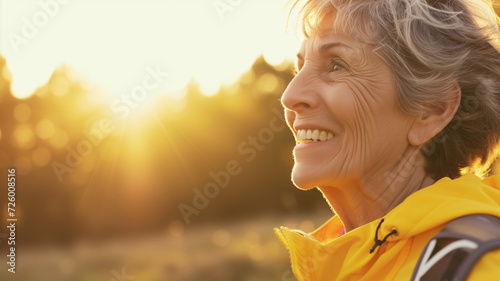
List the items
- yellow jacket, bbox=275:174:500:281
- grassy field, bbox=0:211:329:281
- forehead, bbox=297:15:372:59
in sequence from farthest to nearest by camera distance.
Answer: grassy field, bbox=0:211:329:281, forehead, bbox=297:15:372:59, yellow jacket, bbox=275:174:500:281

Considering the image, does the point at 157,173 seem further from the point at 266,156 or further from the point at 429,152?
the point at 429,152

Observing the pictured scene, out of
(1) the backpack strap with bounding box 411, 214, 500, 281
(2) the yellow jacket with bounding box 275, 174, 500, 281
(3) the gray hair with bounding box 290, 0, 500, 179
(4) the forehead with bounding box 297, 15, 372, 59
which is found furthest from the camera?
(4) the forehead with bounding box 297, 15, 372, 59

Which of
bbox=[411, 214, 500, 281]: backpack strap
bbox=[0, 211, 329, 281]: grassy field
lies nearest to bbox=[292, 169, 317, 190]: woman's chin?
bbox=[411, 214, 500, 281]: backpack strap

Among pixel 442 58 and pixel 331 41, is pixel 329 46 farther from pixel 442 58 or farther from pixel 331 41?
pixel 442 58

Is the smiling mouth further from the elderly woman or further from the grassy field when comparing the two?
the grassy field

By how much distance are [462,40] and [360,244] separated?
983 mm

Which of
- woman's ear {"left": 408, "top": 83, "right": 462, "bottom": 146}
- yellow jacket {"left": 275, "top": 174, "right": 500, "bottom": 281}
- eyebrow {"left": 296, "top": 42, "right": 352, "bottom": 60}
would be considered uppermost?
eyebrow {"left": 296, "top": 42, "right": 352, "bottom": 60}

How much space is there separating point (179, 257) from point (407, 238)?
935 cm

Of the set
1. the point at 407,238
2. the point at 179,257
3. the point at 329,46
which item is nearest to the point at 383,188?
the point at 407,238

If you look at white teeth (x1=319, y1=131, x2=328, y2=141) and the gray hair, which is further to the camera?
white teeth (x1=319, y1=131, x2=328, y2=141)

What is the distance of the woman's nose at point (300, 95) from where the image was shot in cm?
238

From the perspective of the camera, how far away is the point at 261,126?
13.0 m

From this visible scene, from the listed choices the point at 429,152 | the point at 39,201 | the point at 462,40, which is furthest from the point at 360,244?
the point at 39,201

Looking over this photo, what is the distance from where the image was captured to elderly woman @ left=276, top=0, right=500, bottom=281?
223cm
